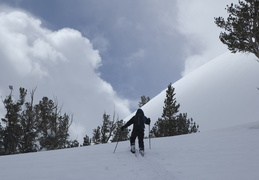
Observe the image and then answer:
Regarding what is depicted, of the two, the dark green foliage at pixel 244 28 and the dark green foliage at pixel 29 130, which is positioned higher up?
the dark green foliage at pixel 244 28

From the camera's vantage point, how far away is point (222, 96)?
6034 centimetres

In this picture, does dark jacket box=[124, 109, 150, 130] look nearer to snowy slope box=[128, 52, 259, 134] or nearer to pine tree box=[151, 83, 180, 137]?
pine tree box=[151, 83, 180, 137]

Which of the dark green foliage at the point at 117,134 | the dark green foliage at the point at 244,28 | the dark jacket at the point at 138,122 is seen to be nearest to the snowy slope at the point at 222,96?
the dark green foliage at the point at 117,134

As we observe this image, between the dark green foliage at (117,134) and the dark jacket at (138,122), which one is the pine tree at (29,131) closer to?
the dark green foliage at (117,134)

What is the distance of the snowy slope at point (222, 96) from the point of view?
4653 centimetres

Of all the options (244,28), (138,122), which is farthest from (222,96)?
(138,122)

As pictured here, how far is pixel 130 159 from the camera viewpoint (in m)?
6.84

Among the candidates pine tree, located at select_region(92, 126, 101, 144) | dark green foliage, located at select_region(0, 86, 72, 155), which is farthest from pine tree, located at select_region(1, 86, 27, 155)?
pine tree, located at select_region(92, 126, 101, 144)

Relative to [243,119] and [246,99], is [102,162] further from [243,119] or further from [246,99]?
[246,99]

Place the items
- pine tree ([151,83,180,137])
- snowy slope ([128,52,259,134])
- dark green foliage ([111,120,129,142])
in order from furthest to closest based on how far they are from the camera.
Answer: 1. snowy slope ([128,52,259,134])
2. dark green foliage ([111,120,129,142])
3. pine tree ([151,83,180,137])

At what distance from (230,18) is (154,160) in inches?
509

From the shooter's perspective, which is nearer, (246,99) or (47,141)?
(47,141)

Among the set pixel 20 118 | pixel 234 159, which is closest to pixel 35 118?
pixel 20 118

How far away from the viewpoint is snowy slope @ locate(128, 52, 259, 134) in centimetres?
4653
